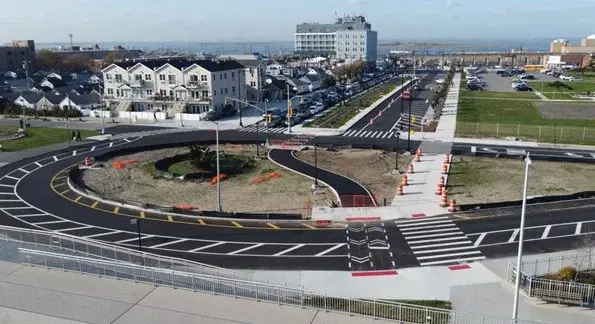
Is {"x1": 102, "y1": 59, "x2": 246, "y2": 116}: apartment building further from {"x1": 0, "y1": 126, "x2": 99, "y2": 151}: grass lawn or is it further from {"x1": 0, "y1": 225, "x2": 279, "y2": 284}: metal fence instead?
{"x1": 0, "y1": 225, "x2": 279, "y2": 284}: metal fence

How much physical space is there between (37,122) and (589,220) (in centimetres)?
7311

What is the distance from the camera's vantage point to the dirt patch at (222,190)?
1465 inches

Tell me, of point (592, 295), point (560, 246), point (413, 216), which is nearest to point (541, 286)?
point (592, 295)

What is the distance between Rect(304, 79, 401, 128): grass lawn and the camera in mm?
72625

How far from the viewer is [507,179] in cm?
4200

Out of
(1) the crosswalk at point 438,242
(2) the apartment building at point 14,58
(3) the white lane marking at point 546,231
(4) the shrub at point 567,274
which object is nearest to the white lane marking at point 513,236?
(3) the white lane marking at point 546,231

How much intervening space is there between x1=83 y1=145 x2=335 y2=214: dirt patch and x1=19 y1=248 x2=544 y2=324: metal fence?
16638mm

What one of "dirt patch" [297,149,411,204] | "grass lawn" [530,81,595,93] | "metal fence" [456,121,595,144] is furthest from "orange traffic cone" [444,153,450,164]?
"grass lawn" [530,81,595,93]

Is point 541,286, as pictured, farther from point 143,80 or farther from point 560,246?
point 143,80

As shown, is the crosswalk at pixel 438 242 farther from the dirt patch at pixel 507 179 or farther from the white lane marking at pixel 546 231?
the dirt patch at pixel 507 179

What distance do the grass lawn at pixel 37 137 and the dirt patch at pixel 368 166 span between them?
100 ft

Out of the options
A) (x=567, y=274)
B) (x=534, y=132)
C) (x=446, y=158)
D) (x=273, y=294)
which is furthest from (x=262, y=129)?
(x=273, y=294)

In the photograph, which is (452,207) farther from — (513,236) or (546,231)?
(546,231)

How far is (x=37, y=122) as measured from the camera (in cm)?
7762
